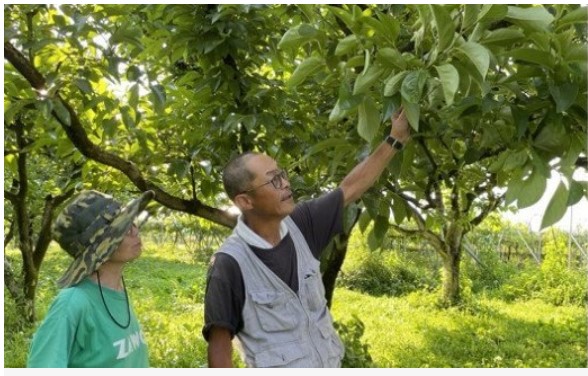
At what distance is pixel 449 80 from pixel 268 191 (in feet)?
2.08

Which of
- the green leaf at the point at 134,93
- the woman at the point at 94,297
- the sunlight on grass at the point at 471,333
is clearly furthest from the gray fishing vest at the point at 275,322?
the sunlight on grass at the point at 471,333

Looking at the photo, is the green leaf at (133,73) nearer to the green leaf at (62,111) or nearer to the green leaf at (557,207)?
the green leaf at (62,111)

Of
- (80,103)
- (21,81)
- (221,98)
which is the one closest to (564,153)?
(221,98)

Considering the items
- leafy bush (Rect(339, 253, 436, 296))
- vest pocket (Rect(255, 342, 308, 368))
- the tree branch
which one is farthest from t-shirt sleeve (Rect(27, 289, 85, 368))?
leafy bush (Rect(339, 253, 436, 296))

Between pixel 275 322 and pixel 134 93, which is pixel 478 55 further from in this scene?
pixel 134 93

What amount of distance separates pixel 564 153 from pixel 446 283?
5.36 m

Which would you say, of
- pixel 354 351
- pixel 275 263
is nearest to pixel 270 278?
pixel 275 263

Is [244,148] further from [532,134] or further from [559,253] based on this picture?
[559,253]

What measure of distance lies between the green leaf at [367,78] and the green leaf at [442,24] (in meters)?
0.12

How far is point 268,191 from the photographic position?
4.86 ft

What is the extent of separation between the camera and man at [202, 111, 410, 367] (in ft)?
4.51

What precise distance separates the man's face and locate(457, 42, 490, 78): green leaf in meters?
0.62

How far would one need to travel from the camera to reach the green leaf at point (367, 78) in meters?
1.05

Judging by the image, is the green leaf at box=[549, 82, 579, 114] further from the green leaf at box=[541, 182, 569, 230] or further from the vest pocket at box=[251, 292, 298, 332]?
the vest pocket at box=[251, 292, 298, 332]
